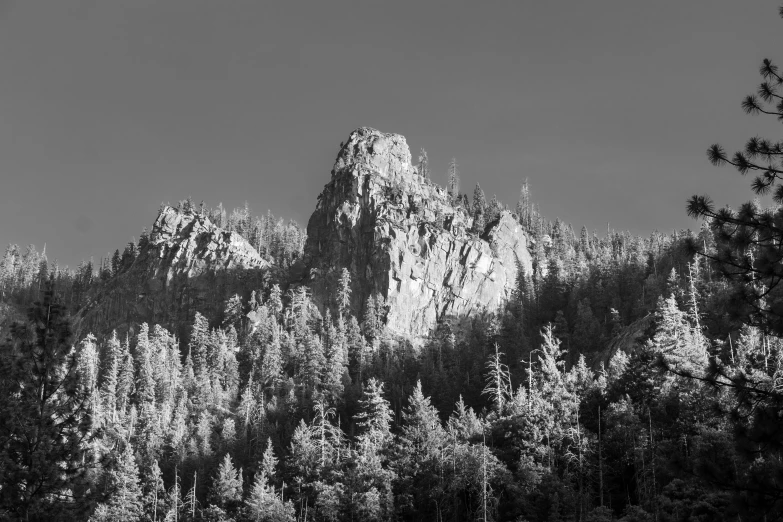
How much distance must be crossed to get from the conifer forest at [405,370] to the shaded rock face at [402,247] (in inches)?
13.2

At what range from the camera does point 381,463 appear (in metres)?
55.1

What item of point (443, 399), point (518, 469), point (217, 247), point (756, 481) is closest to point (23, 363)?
point (756, 481)

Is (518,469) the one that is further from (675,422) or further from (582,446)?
(675,422)

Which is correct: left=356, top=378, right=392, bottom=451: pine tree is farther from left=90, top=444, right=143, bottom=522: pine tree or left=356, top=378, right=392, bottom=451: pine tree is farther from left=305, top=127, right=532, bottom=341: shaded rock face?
left=305, top=127, right=532, bottom=341: shaded rock face

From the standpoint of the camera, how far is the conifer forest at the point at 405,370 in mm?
20031

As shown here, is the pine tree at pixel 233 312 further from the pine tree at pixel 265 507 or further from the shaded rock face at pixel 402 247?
the pine tree at pixel 265 507

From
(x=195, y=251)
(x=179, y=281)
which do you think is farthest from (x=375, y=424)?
(x=195, y=251)

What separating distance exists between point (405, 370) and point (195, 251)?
5184 centimetres

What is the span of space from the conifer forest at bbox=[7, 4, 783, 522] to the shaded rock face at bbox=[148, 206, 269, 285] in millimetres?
434

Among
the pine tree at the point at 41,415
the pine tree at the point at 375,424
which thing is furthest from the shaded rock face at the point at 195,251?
the pine tree at the point at 41,415

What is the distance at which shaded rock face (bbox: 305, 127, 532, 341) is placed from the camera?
105250 millimetres

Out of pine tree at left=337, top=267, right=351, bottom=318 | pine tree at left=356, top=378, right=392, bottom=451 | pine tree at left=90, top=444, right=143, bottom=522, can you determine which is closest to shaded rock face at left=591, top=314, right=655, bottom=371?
pine tree at left=356, top=378, right=392, bottom=451

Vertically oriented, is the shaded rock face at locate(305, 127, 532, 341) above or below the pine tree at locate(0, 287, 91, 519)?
above

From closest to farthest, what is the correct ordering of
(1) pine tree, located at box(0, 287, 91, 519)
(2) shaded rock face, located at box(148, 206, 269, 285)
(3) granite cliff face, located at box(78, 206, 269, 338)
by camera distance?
(1) pine tree, located at box(0, 287, 91, 519), (3) granite cliff face, located at box(78, 206, 269, 338), (2) shaded rock face, located at box(148, 206, 269, 285)
